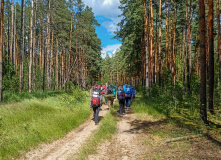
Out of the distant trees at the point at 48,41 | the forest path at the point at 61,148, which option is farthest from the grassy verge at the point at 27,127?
the distant trees at the point at 48,41

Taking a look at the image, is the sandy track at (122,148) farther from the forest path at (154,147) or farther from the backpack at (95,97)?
the backpack at (95,97)

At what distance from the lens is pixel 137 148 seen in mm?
4848

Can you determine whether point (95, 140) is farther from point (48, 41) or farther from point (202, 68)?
point (48, 41)

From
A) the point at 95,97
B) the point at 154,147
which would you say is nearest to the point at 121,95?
the point at 95,97

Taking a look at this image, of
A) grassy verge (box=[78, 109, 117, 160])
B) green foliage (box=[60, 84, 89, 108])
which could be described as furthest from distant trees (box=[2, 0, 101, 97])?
grassy verge (box=[78, 109, 117, 160])

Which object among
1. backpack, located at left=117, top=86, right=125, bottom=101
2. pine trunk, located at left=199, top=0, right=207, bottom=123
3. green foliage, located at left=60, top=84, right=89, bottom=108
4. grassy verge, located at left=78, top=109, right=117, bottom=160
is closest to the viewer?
grassy verge, located at left=78, top=109, right=117, bottom=160

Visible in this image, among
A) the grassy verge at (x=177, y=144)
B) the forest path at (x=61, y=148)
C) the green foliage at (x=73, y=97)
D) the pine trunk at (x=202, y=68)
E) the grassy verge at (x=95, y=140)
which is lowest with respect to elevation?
the forest path at (x=61, y=148)

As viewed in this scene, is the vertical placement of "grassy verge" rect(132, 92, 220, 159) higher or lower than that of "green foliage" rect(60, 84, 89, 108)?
lower

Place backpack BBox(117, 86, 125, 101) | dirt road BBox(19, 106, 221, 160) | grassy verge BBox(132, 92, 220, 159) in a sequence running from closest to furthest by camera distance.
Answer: grassy verge BBox(132, 92, 220, 159), dirt road BBox(19, 106, 221, 160), backpack BBox(117, 86, 125, 101)

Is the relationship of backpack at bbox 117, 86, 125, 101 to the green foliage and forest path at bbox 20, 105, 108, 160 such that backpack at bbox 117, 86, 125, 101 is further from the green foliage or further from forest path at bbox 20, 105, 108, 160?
forest path at bbox 20, 105, 108, 160

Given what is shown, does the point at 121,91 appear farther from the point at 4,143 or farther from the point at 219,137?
the point at 4,143

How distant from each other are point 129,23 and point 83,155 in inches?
754

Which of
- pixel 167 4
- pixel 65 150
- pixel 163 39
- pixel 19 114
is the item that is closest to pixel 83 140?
pixel 65 150

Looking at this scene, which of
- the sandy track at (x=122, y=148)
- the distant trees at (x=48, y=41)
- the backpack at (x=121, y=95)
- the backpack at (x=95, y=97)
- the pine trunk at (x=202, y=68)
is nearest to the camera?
the sandy track at (x=122, y=148)
